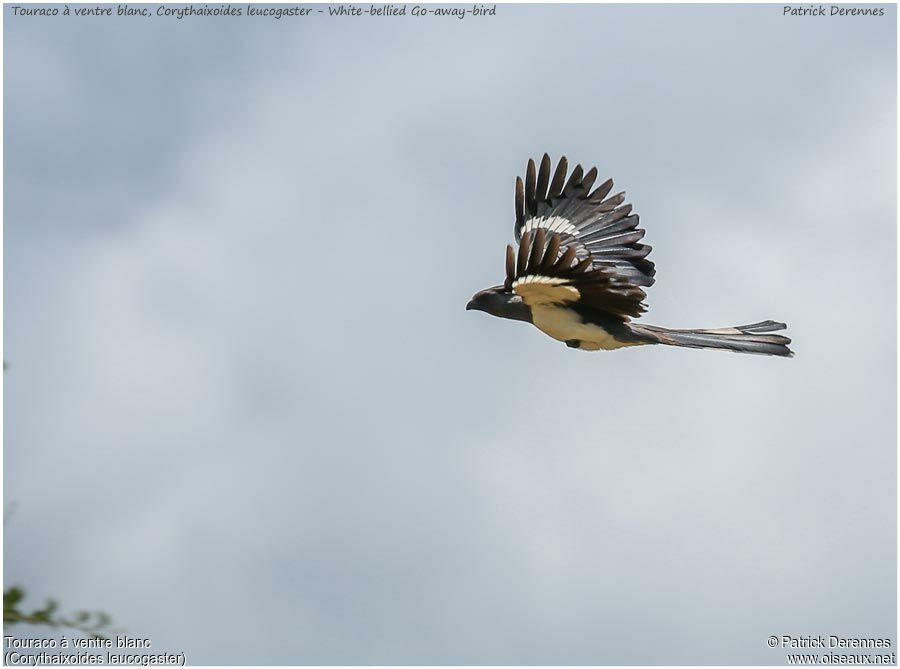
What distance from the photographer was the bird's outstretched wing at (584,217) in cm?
1091

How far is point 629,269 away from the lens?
1077cm

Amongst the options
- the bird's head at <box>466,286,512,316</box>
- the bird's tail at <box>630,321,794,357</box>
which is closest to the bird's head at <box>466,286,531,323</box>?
the bird's head at <box>466,286,512,316</box>

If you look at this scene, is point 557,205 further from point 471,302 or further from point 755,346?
point 755,346

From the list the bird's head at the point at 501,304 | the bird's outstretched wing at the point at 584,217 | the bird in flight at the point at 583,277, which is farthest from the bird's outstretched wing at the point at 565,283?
the bird's outstretched wing at the point at 584,217

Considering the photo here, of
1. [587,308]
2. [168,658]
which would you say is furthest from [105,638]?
[587,308]

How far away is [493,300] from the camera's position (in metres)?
10.1

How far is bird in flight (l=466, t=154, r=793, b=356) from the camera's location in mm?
9312

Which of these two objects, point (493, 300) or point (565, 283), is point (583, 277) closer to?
point (565, 283)

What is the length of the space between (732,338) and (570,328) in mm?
1547

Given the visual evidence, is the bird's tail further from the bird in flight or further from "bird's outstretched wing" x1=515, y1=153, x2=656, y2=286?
"bird's outstretched wing" x1=515, y1=153, x2=656, y2=286

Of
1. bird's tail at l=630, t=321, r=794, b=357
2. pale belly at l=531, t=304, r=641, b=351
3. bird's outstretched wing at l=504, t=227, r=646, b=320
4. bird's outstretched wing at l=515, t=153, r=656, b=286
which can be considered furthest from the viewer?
bird's outstretched wing at l=515, t=153, r=656, b=286

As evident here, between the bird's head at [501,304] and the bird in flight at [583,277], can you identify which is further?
the bird's head at [501,304]

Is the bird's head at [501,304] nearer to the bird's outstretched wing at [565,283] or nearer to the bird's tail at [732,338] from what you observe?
the bird's outstretched wing at [565,283]

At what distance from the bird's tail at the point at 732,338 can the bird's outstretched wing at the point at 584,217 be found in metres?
0.66
